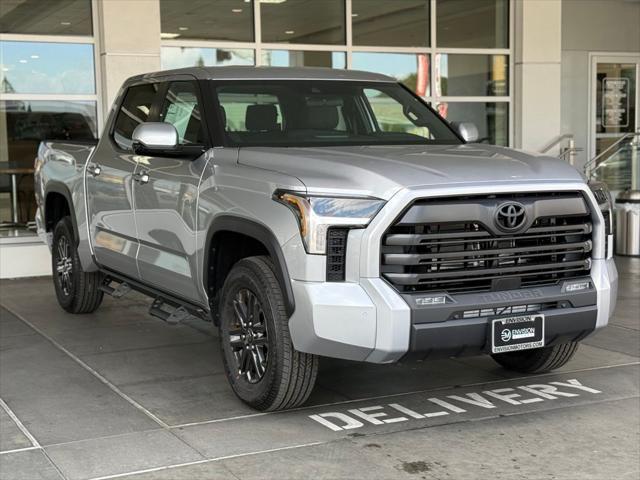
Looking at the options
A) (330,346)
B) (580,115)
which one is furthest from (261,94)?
(580,115)

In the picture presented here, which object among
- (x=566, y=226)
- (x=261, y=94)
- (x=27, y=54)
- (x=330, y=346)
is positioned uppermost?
(x=27, y=54)

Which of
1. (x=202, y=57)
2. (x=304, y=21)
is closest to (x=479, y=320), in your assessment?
(x=202, y=57)

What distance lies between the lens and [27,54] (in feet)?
34.2

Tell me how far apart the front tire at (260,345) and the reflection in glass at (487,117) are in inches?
326

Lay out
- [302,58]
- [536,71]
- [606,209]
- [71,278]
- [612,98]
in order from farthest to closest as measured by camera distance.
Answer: [612,98] < [536,71] < [302,58] < [71,278] < [606,209]

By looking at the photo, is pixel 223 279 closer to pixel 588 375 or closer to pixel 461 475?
pixel 461 475

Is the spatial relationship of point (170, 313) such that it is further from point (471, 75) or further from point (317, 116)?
point (471, 75)

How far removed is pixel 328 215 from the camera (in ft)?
14.5

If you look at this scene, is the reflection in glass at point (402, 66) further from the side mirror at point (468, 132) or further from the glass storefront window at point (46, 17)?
the side mirror at point (468, 132)

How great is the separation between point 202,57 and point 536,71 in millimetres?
4685

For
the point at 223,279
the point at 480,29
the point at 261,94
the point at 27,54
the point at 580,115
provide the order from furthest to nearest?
the point at 580,115, the point at 480,29, the point at 27,54, the point at 261,94, the point at 223,279

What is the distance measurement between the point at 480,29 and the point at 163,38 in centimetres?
461

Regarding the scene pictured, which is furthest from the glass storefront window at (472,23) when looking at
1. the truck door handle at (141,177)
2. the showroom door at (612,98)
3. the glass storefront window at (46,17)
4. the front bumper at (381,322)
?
the front bumper at (381,322)

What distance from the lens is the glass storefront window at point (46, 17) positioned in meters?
10.3
